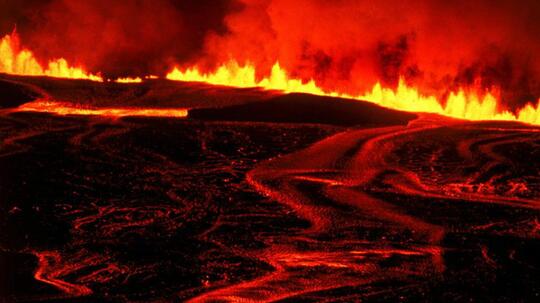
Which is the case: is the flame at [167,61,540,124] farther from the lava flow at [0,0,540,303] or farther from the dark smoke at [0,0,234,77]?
the dark smoke at [0,0,234,77]

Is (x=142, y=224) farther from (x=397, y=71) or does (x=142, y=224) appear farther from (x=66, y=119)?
(x=397, y=71)

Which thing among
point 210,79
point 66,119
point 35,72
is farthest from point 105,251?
point 35,72

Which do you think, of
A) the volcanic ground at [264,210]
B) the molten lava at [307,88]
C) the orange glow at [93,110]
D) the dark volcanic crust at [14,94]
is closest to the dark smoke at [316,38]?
the molten lava at [307,88]

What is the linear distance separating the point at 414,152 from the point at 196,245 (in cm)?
520

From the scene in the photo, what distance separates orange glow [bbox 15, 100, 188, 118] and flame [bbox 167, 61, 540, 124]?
11.7 feet

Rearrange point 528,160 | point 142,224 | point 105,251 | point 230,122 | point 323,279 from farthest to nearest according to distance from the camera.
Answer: point 230,122, point 528,160, point 142,224, point 105,251, point 323,279

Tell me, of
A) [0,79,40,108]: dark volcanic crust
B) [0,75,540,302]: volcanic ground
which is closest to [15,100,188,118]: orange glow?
[0,79,40,108]: dark volcanic crust

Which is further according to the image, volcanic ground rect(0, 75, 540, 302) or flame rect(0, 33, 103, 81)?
flame rect(0, 33, 103, 81)

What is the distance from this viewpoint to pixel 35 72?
20.1 m

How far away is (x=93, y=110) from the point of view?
44.7ft

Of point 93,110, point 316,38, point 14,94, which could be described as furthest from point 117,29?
point 93,110

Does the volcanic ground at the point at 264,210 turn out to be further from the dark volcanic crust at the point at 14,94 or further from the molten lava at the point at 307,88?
the molten lava at the point at 307,88

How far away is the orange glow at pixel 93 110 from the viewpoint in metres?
13.1

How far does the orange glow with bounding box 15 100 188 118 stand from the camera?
42.9ft
